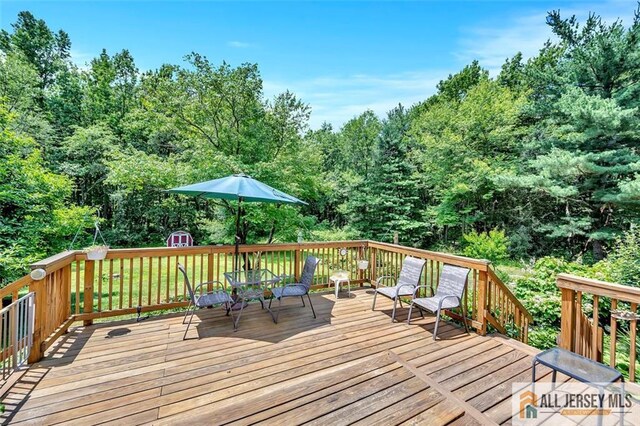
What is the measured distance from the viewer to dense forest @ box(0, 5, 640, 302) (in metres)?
7.49

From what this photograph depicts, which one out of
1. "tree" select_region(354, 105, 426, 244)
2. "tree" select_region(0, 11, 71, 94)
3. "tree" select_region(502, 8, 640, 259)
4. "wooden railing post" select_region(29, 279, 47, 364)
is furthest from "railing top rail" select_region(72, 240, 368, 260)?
"tree" select_region(0, 11, 71, 94)

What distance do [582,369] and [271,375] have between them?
97.6 inches

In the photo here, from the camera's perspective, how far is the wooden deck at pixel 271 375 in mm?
2090

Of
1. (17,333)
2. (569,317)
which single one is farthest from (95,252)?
(569,317)

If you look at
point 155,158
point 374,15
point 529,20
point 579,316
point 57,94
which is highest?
point 57,94

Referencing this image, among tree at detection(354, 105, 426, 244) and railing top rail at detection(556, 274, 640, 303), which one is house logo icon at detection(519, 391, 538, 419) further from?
tree at detection(354, 105, 426, 244)

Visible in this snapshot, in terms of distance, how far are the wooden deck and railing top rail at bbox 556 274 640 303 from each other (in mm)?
914

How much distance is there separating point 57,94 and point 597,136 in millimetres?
25511

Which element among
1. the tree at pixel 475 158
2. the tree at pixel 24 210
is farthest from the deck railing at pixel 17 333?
the tree at pixel 475 158

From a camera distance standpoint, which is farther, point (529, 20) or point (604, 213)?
Result: point (604, 213)

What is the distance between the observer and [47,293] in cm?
299

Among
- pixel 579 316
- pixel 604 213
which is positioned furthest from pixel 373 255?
pixel 604 213

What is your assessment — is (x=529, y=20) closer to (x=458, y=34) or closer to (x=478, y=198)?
(x=458, y=34)

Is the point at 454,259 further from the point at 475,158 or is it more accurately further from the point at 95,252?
the point at 475,158
